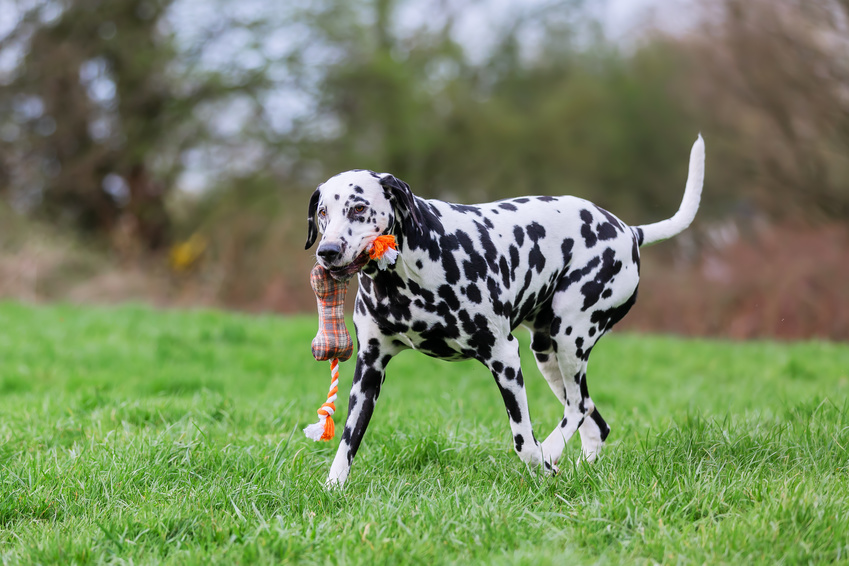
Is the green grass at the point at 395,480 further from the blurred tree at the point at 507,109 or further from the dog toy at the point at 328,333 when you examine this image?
the blurred tree at the point at 507,109

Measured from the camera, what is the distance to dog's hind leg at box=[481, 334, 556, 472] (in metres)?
3.67

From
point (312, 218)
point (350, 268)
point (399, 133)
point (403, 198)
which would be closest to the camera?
point (350, 268)

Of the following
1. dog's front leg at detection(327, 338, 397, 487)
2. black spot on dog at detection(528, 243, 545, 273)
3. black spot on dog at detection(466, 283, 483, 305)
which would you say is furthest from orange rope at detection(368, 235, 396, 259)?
black spot on dog at detection(528, 243, 545, 273)

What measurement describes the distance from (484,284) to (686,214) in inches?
63.1

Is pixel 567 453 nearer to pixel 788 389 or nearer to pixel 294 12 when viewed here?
pixel 788 389

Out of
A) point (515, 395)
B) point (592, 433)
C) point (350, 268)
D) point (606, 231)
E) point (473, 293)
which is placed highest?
point (350, 268)

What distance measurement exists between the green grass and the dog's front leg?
15 cm

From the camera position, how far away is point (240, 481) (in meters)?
3.57

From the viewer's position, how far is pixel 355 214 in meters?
3.30

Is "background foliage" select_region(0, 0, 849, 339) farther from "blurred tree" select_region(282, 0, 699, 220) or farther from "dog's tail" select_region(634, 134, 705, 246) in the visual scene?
"dog's tail" select_region(634, 134, 705, 246)

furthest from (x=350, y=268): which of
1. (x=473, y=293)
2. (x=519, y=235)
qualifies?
(x=519, y=235)

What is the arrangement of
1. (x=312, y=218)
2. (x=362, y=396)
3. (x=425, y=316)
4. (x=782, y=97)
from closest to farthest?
(x=425, y=316), (x=312, y=218), (x=362, y=396), (x=782, y=97)

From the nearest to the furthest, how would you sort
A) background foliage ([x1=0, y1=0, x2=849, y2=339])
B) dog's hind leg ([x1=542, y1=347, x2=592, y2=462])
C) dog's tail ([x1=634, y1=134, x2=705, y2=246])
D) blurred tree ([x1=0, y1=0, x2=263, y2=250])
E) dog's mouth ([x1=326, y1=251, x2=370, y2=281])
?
dog's mouth ([x1=326, y1=251, x2=370, y2=281]) → dog's hind leg ([x1=542, y1=347, x2=592, y2=462]) → dog's tail ([x1=634, y1=134, x2=705, y2=246]) → background foliage ([x1=0, y1=0, x2=849, y2=339]) → blurred tree ([x1=0, y1=0, x2=263, y2=250])

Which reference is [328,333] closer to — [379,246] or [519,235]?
[379,246]
